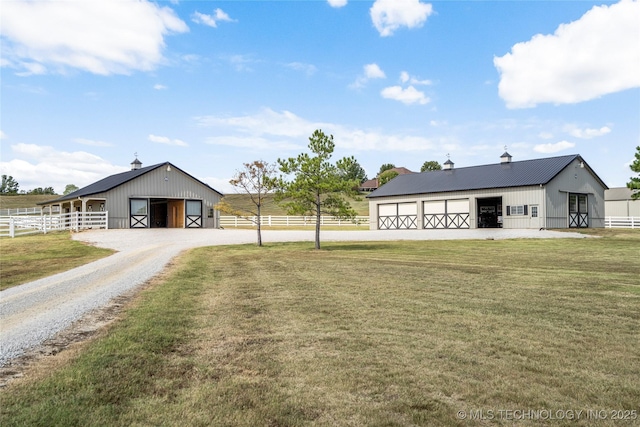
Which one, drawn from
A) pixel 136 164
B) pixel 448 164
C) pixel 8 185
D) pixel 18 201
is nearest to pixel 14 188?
pixel 8 185

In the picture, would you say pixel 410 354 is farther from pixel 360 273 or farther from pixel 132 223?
pixel 132 223

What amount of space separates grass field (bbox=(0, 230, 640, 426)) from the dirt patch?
0.48 ft

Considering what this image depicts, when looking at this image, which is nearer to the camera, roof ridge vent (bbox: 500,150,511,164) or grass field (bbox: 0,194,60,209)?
roof ridge vent (bbox: 500,150,511,164)

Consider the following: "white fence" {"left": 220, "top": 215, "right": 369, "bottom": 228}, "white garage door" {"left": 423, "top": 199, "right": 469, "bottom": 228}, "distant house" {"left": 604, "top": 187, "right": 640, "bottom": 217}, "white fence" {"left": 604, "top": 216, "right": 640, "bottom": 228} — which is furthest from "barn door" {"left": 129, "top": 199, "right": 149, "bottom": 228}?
"distant house" {"left": 604, "top": 187, "right": 640, "bottom": 217}

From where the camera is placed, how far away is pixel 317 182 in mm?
20266

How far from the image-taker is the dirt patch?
457 centimetres

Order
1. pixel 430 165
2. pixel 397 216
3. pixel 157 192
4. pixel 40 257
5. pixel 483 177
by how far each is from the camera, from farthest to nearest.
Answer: pixel 430 165 < pixel 397 216 < pixel 483 177 < pixel 157 192 < pixel 40 257

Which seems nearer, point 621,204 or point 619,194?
point 621,204

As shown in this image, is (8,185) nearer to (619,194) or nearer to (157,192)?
(157,192)

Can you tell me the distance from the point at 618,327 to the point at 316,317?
13.5ft

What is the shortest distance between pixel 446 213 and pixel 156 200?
77.2ft

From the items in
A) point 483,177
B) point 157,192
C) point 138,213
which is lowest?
point 138,213

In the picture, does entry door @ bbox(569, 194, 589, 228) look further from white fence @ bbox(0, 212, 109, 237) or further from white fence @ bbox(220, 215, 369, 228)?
white fence @ bbox(0, 212, 109, 237)

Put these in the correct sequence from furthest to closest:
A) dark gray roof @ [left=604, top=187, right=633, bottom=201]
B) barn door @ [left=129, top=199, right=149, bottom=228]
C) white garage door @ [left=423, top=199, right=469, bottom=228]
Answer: dark gray roof @ [left=604, top=187, right=633, bottom=201] → white garage door @ [left=423, top=199, right=469, bottom=228] → barn door @ [left=129, top=199, right=149, bottom=228]
